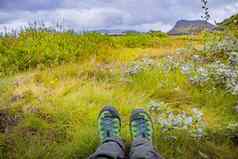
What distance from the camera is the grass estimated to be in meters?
3.09

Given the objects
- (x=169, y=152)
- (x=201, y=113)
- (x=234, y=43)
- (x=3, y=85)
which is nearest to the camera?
(x=169, y=152)

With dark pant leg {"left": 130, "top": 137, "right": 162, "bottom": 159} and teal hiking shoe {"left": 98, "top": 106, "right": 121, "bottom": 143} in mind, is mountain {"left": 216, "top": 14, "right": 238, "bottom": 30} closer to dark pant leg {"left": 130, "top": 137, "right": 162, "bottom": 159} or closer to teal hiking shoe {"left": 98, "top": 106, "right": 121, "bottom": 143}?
teal hiking shoe {"left": 98, "top": 106, "right": 121, "bottom": 143}

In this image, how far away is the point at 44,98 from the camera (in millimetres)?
3854

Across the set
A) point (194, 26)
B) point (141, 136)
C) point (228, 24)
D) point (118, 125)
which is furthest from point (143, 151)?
point (194, 26)

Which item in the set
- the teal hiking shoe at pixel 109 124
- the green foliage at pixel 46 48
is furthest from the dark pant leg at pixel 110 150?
the green foliage at pixel 46 48

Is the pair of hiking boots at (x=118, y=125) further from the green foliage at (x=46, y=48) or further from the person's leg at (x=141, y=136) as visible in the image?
the green foliage at (x=46, y=48)

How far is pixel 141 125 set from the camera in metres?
3.10

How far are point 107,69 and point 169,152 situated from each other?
2047 mm

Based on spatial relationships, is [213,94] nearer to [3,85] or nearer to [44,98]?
[44,98]

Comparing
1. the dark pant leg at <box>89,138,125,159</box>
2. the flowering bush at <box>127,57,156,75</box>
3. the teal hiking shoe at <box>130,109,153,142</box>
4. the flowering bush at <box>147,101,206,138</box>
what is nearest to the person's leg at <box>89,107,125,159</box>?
the dark pant leg at <box>89,138,125,159</box>

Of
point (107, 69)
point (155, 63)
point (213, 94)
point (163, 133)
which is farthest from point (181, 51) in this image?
point (163, 133)

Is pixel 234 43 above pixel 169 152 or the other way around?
above

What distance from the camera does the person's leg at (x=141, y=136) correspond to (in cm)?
247

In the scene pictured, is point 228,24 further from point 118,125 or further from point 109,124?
point 109,124
